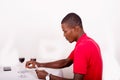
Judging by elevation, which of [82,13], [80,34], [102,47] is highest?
[82,13]

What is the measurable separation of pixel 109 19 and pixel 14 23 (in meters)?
1.13

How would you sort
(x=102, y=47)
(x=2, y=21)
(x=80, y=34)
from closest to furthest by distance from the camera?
(x=80, y=34) → (x=2, y=21) → (x=102, y=47)

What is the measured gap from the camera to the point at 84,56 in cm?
167

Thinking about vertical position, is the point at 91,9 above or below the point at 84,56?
above

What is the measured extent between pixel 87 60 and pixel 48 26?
44.0 inches

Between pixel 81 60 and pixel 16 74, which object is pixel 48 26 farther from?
pixel 81 60

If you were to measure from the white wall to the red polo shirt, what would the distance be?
935mm

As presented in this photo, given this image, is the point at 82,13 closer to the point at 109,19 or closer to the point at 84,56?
the point at 109,19

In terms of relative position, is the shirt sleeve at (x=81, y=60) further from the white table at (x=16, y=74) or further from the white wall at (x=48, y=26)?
the white wall at (x=48, y=26)

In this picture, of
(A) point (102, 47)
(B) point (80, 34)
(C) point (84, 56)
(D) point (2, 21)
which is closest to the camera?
(C) point (84, 56)

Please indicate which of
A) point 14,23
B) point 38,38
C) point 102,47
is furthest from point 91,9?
point 14,23

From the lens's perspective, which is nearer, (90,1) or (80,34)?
(80,34)

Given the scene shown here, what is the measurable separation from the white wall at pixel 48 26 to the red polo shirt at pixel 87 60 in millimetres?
935

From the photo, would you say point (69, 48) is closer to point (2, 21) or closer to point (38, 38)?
point (38, 38)
